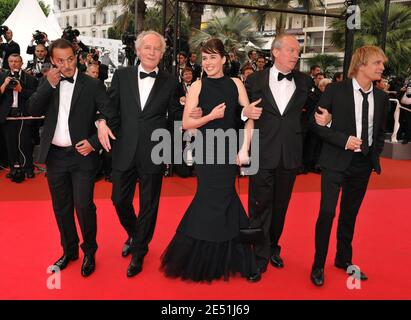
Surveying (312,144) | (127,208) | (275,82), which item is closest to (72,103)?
(127,208)

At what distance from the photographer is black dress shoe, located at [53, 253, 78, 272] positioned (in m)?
3.27

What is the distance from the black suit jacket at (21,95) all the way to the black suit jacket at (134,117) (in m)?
3.82

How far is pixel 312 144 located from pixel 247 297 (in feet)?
17.3

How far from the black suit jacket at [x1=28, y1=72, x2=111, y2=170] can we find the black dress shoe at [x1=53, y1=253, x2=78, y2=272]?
747 mm

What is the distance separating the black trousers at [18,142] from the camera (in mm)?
6477

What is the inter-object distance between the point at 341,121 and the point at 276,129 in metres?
0.46

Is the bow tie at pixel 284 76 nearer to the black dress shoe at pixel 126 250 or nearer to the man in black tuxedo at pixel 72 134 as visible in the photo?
the man in black tuxedo at pixel 72 134

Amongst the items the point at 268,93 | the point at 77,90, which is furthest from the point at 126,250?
the point at 268,93

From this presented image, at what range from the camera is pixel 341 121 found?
307cm

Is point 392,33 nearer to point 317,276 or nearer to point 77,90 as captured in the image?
point 317,276

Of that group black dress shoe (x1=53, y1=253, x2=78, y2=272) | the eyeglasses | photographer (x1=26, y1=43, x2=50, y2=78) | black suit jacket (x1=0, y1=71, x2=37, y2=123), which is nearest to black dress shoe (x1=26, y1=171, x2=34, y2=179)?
black suit jacket (x1=0, y1=71, x2=37, y2=123)

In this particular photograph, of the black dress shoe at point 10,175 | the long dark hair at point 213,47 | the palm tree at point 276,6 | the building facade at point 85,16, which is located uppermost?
the building facade at point 85,16

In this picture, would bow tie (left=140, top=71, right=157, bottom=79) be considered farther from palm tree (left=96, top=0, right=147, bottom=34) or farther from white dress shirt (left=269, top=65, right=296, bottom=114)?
palm tree (left=96, top=0, right=147, bottom=34)

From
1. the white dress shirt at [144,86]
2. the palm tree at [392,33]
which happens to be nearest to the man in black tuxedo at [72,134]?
the white dress shirt at [144,86]
